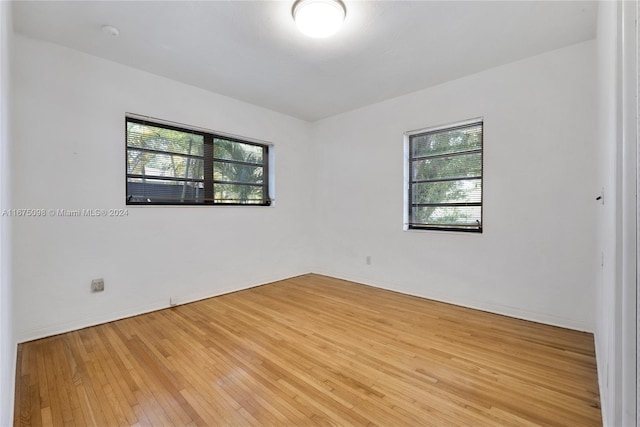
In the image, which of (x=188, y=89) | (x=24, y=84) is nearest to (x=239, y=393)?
(x=24, y=84)

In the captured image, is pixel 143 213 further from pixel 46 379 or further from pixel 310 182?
pixel 310 182

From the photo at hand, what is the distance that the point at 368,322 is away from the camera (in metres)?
2.88

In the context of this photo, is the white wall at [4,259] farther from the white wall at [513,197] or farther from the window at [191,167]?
the white wall at [513,197]

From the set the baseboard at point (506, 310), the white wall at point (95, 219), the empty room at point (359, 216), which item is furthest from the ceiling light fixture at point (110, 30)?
the baseboard at point (506, 310)

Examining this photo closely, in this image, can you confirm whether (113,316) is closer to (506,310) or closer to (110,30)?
(110,30)

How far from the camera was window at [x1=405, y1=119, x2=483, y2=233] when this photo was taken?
337 centimetres

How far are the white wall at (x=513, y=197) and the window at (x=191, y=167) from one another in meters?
1.86

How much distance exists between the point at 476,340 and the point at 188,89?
419 cm

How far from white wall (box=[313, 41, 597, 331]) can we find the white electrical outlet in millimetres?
3330

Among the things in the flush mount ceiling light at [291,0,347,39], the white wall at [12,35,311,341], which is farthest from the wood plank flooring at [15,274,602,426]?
the flush mount ceiling light at [291,0,347,39]

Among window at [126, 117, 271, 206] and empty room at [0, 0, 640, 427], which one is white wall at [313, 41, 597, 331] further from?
window at [126, 117, 271, 206]

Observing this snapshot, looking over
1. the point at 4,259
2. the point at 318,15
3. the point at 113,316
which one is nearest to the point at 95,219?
the point at 113,316

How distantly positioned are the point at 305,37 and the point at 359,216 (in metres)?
2.65

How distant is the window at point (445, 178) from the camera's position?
3371 millimetres
